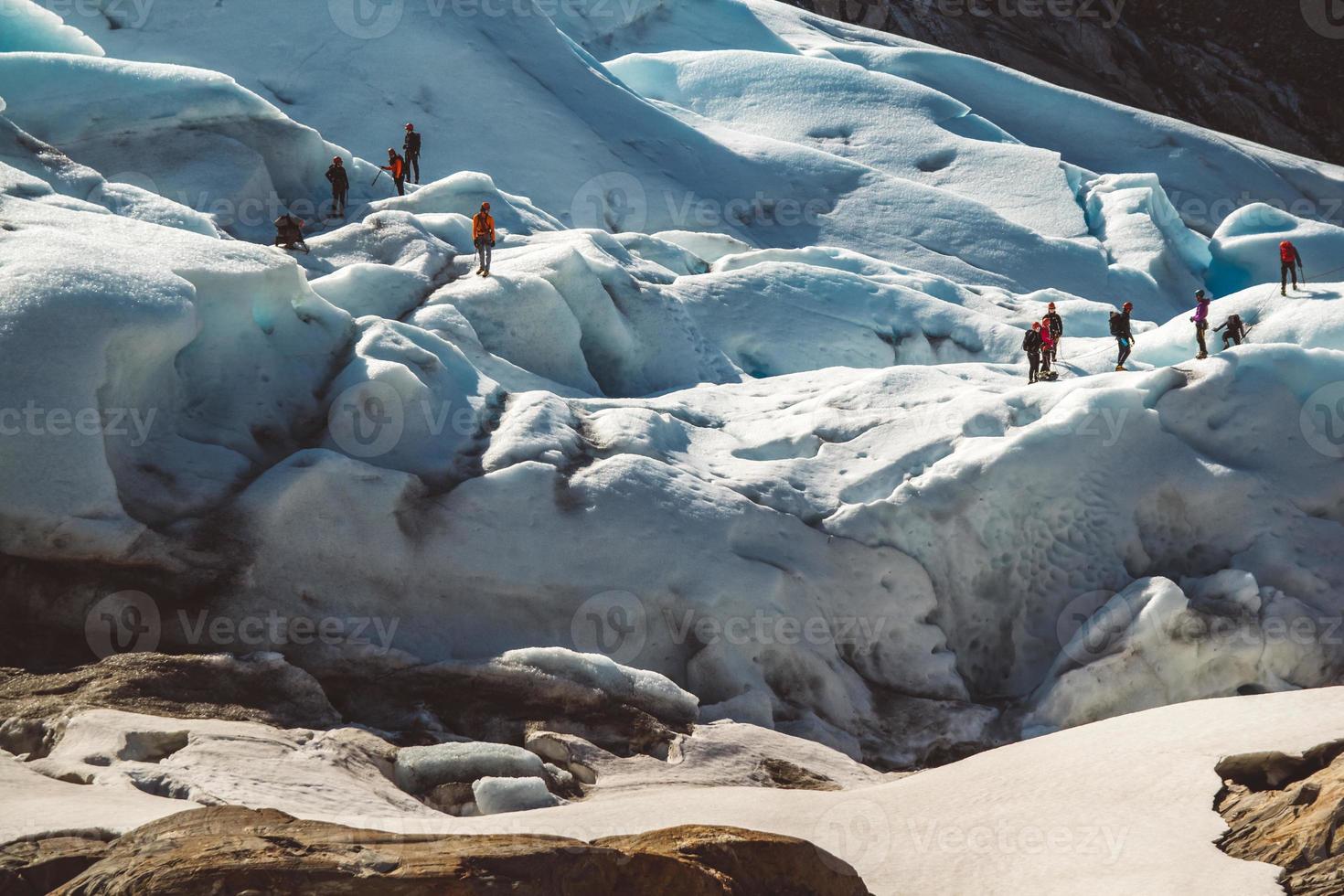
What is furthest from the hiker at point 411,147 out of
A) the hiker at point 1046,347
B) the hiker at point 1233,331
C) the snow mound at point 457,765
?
the snow mound at point 457,765

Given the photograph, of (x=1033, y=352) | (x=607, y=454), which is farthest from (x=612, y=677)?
(x=1033, y=352)

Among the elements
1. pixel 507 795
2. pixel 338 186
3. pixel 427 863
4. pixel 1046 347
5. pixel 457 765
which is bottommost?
pixel 457 765

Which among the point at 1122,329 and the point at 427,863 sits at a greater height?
the point at 427,863

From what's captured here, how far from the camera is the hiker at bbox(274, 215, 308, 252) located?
56.4 feet

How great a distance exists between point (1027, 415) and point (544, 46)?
16.8 metres

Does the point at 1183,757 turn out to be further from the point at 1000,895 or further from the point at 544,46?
the point at 544,46

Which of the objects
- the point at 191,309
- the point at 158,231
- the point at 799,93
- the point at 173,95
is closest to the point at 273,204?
the point at 173,95

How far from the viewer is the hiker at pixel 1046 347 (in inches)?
725

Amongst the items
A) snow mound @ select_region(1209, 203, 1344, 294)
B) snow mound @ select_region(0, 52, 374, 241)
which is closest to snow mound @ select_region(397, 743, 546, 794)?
snow mound @ select_region(0, 52, 374, 241)

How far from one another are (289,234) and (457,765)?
394 inches

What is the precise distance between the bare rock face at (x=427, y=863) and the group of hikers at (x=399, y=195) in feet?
36.5

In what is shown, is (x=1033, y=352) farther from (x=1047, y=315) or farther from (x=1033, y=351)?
(x=1047, y=315)

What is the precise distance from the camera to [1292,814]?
7.66 m

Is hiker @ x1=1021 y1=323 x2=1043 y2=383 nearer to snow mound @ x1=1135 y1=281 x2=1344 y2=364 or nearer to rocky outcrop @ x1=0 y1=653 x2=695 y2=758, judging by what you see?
snow mound @ x1=1135 y1=281 x2=1344 y2=364
